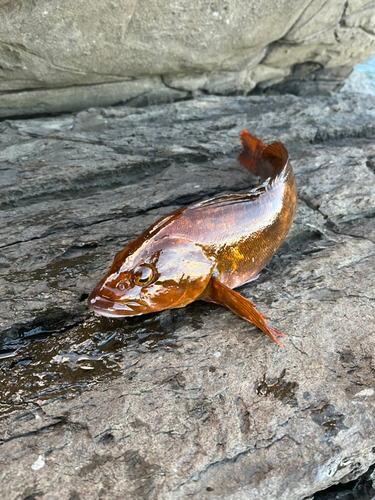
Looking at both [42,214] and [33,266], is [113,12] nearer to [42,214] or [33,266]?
[42,214]

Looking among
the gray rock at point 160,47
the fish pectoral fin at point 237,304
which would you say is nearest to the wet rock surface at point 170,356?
the fish pectoral fin at point 237,304

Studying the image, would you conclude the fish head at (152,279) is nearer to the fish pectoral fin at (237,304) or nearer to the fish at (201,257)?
the fish at (201,257)

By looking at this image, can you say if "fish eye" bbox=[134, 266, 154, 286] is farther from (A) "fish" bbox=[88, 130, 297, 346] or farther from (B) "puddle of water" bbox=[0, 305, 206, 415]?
(B) "puddle of water" bbox=[0, 305, 206, 415]

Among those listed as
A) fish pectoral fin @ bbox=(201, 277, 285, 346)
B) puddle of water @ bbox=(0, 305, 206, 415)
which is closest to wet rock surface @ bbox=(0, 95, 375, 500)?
puddle of water @ bbox=(0, 305, 206, 415)

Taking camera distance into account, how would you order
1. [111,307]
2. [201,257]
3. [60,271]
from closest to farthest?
1. [111,307]
2. [201,257]
3. [60,271]

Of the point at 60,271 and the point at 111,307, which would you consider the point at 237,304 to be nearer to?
the point at 111,307

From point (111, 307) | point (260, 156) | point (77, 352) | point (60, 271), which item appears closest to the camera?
point (111, 307)

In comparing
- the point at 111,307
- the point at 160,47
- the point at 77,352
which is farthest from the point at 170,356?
the point at 160,47
